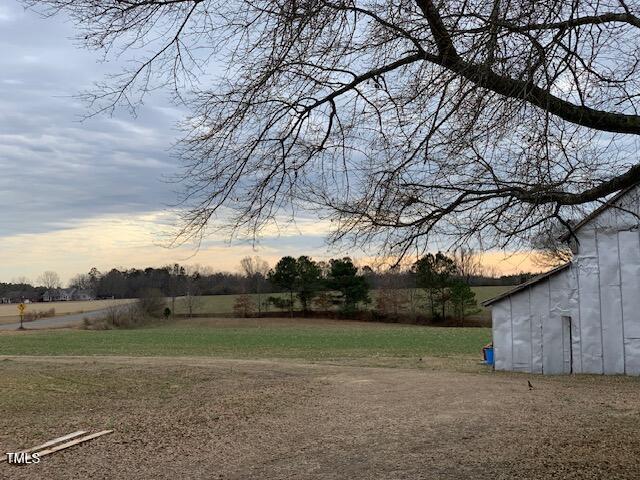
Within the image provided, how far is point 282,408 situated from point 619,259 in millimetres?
10732

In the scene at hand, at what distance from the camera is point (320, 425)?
10.1 metres

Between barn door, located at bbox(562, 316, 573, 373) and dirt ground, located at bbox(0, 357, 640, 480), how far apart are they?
1883mm

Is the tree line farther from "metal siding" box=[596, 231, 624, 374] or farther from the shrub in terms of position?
"metal siding" box=[596, 231, 624, 374]

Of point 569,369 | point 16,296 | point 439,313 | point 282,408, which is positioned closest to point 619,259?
point 569,369

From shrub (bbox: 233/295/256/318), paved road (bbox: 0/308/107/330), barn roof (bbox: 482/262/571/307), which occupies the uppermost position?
barn roof (bbox: 482/262/571/307)

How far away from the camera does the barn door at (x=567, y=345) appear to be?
18234mm

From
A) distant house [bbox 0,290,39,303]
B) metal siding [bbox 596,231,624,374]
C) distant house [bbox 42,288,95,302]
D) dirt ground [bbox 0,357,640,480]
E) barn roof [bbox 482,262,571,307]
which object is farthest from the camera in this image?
distant house [bbox 42,288,95,302]

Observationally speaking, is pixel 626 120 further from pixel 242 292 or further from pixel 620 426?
pixel 242 292

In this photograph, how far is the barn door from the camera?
18.2 meters

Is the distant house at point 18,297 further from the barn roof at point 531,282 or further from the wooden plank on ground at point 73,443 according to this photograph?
the wooden plank on ground at point 73,443

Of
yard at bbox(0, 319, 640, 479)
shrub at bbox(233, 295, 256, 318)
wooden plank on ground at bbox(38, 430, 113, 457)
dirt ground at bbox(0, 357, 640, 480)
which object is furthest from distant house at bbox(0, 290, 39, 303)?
wooden plank on ground at bbox(38, 430, 113, 457)

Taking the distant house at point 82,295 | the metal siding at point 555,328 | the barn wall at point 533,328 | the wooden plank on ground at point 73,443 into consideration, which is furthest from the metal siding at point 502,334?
the distant house at point 82,295

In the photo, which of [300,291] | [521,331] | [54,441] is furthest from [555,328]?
[300,291]

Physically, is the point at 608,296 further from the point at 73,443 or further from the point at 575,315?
the point at 73,443
